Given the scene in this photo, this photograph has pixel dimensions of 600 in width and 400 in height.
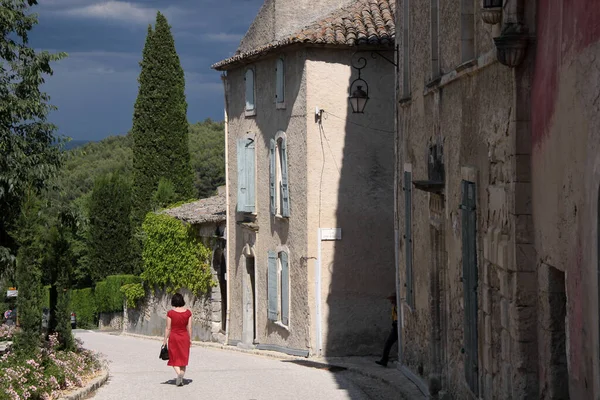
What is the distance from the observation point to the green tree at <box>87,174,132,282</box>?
1944 inches

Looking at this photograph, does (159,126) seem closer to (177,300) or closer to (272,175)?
(272,175)

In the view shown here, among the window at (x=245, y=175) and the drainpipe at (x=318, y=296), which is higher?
the window at (x=245, y=175)

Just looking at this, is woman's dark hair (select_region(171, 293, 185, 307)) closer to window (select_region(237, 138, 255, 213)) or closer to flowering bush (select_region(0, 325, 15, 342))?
flowering bush (select_region(0, 325, 15, 342))

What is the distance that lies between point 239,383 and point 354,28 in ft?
29.7

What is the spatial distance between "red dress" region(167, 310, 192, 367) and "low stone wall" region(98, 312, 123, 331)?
30.7 meters

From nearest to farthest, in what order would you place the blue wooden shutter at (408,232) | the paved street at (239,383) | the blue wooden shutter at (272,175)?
the paved street at (239,383)
the blue wooden shutter at (408,232)
the blue wooden shutter at (272,175)

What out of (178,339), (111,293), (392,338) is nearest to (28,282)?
(178,339)

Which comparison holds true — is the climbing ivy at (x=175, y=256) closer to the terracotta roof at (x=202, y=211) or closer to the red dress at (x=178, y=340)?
the terracotta roof at (x=202, y=211)

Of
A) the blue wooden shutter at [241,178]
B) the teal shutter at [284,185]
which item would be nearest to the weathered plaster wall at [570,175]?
the teal shutter at [284,185]

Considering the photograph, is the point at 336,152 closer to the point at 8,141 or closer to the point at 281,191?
the point at 281,191

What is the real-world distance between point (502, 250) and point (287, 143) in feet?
44.3

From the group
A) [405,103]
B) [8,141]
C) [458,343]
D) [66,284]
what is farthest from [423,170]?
[8,141]

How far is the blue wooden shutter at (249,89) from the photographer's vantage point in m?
24.1

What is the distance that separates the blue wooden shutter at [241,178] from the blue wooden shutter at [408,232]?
32.2ft
